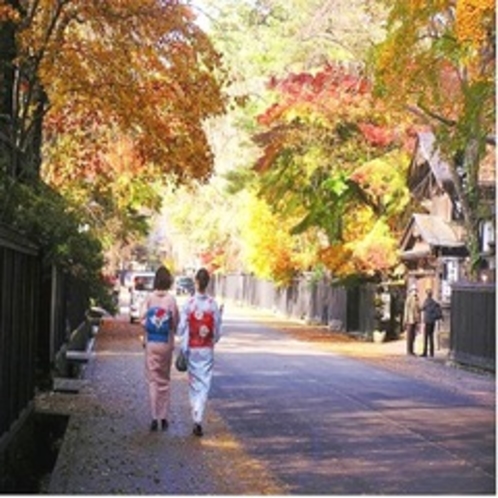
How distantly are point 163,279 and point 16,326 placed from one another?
1.70 meters

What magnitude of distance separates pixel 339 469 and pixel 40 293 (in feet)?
22.8

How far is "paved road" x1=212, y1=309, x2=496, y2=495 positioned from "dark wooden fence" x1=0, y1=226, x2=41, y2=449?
2.42m

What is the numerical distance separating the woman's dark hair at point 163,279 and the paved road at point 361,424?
6.08ft

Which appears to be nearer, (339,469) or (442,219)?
(339,469)

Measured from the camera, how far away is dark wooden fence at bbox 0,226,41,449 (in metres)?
9.86

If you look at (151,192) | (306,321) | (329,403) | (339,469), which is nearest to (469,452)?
(339,469)

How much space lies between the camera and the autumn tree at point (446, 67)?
17820 millimetres

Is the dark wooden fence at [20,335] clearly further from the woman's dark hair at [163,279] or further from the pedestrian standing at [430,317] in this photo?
the pedestrian standing at [430,317]

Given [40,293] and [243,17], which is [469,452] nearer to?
[40,293]

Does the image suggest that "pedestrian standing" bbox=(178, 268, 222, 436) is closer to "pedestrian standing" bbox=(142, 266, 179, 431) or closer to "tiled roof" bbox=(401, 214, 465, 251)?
"pedestrian standing" bbox=(142, 266, 179, 431)

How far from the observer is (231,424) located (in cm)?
1273

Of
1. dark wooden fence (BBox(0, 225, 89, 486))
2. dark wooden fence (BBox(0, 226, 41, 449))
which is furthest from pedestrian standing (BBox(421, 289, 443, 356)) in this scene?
dark wooden fence (BBox(0, 226, 41, 449))

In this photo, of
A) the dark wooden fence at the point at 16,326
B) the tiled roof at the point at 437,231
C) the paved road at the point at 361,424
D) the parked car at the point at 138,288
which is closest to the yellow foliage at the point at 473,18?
the paved road at the point at 361,424

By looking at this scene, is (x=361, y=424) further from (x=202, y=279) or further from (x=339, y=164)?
(x=339, y=164)
